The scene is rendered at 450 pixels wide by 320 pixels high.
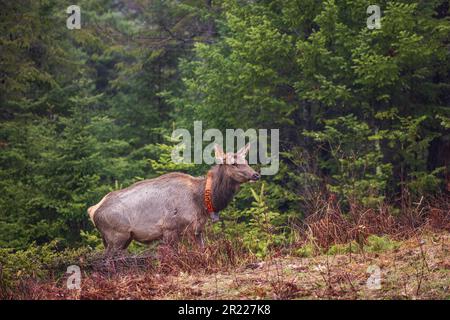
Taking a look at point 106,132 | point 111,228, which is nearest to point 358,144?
point 111,228

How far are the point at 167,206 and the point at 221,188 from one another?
106cm

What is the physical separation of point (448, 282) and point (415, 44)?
7322 millimetres

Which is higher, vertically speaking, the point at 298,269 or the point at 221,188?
the point at 221,188

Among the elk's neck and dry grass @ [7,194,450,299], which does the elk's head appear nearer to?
the elk's neck

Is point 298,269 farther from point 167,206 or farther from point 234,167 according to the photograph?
point 234,167

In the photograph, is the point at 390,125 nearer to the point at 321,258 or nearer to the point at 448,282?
the point at 321,258

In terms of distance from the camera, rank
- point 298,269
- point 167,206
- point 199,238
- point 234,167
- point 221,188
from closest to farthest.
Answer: point 298,269 < point 199,238 < point 167,206 < point 221,188 < point 234,167

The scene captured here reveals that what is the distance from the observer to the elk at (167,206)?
1147 centimetres

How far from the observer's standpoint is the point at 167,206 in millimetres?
11641

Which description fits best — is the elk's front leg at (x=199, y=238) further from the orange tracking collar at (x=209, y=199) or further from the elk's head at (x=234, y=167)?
the elk's head at (x=234, y=167)

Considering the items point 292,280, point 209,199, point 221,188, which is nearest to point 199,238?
point 209,199

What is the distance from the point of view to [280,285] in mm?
7695

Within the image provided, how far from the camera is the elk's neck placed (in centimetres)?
1189

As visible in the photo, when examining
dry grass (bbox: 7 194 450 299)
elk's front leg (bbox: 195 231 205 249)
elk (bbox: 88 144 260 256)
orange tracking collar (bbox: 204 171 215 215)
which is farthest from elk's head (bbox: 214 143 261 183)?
dry grass (bbox: 7 194 450 299)
